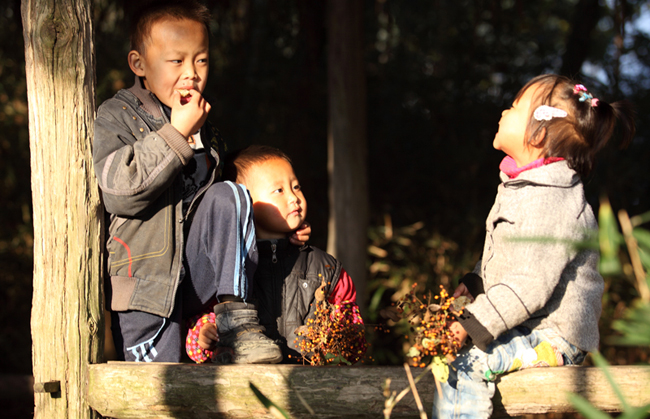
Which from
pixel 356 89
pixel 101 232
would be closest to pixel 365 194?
pixel 356 89

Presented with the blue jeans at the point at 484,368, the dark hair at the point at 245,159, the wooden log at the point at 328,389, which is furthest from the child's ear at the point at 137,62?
the blue jeans at the point at 484,368

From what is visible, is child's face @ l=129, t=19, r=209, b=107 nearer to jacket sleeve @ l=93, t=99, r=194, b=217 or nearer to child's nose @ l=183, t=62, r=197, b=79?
child's nose @ l=183, t=62, r=197, b=79

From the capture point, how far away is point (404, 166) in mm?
5742

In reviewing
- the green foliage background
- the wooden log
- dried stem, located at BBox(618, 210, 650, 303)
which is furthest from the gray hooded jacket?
the green foliage background

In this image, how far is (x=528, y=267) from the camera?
5.89 feet

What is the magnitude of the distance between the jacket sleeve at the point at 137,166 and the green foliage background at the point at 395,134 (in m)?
3.32

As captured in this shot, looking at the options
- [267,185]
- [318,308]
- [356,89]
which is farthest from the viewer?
[356,89]

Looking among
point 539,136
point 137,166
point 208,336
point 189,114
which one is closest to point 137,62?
point 189,114

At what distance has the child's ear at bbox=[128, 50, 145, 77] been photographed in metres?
2.28

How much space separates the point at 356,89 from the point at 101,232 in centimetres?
241

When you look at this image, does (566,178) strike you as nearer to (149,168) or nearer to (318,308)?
(318,308)

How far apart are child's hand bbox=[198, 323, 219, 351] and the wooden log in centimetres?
27

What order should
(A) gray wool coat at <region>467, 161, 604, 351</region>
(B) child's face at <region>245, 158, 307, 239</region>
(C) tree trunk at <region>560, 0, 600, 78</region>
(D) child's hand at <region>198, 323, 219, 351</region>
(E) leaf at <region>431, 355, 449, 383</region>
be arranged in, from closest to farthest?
1. (E) leaf at <region>431, 355, 449, 383</region>
2. (A) gray wool coat at <region>467, 161, 604, 351</region>
3. (D) child's hand at <region>198, 323, 219, 351</region>
4. (B) child's face at <region>245, 158, 307, 239</region>
5. (C) tree trunk at <region>560, 0, 600, 78</region>

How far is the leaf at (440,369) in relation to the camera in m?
1.67
